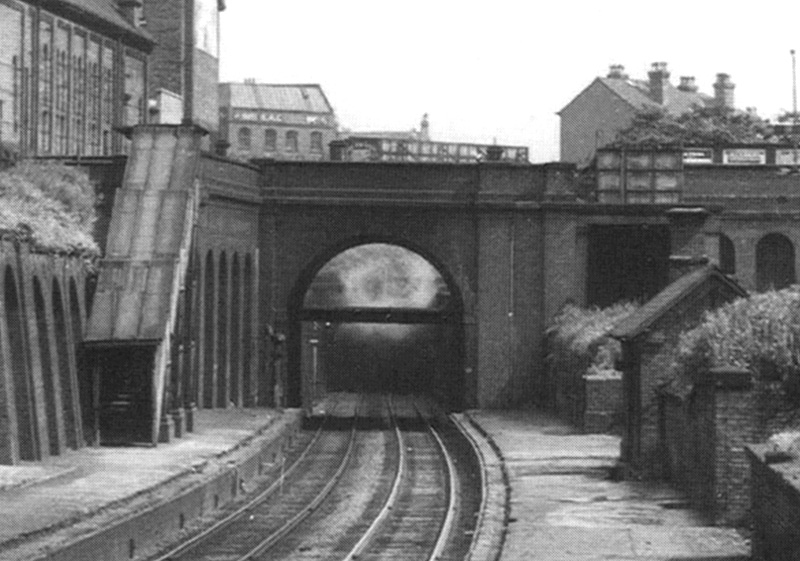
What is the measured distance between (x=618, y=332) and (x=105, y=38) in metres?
37.2

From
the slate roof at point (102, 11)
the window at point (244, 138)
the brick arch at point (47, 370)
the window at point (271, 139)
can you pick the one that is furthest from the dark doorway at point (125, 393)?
the window at point (271, 139)

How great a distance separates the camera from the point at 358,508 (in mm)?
28719

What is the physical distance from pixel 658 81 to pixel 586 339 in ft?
180

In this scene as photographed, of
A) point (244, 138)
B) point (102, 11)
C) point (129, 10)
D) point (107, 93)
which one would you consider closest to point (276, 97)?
point (244, 138)

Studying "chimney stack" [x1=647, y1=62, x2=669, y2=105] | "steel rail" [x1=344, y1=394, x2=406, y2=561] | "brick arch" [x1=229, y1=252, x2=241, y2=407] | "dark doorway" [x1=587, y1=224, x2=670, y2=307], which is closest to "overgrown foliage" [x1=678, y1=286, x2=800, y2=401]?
"steel rail" [x1=344, y1=394, x2=406, y2=561]

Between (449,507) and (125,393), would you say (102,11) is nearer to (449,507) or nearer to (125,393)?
(125,393)

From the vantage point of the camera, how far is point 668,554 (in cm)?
1944

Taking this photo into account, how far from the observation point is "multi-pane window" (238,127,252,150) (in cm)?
11194

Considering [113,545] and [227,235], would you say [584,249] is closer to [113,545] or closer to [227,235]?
[227,235]

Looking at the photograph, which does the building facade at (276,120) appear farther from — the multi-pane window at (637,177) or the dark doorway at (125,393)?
the dark doorway at (125,393)

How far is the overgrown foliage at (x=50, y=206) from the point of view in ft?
100

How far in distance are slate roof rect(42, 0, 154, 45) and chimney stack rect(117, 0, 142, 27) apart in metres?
0.22

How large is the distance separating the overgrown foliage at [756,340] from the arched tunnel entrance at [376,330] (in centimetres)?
2175

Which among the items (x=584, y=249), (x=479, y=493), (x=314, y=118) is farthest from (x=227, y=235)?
(x=314, y=118)
